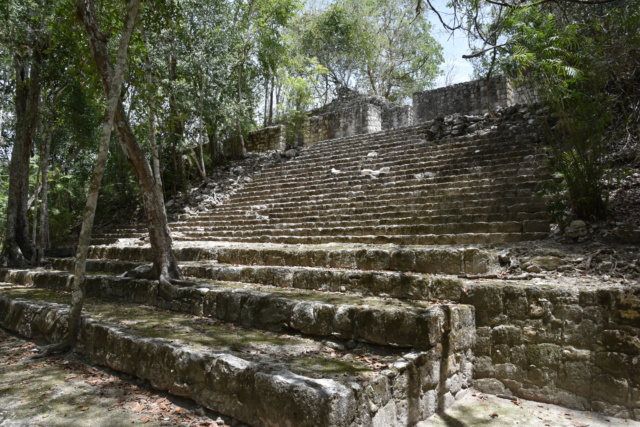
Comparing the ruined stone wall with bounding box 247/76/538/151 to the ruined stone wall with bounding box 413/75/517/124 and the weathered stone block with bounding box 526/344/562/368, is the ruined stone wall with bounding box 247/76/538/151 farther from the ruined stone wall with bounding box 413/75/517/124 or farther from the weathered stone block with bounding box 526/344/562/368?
the weathered stone block with bounding box 526/344/562/368

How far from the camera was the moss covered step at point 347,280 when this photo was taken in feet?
11.0

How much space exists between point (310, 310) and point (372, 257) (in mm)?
1323

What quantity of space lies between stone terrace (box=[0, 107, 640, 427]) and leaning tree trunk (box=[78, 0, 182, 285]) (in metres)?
0.27

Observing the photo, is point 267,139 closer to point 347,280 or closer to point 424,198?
point 424,198

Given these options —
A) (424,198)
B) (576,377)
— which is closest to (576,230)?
(576,377)

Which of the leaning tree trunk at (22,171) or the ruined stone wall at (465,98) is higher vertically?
the ruined stone wall at (465,98)

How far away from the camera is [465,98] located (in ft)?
38.8

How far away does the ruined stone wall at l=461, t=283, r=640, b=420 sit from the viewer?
2.60 m

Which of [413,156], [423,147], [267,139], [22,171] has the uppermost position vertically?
[267,139]

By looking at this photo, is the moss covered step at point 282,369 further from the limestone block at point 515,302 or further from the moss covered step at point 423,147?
the moss covered step at point 423,147

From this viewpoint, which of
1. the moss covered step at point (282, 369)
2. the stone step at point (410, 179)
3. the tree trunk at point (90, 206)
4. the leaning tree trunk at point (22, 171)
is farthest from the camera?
the leaning tree trunk at point (22, 171)

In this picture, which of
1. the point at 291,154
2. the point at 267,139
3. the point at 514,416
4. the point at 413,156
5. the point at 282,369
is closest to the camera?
the point at 282,369

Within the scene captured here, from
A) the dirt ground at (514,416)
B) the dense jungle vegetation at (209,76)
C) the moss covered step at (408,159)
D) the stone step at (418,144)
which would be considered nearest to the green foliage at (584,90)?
the dense jungle vegetation at (209,76)

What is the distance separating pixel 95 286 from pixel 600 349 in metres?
5.62
